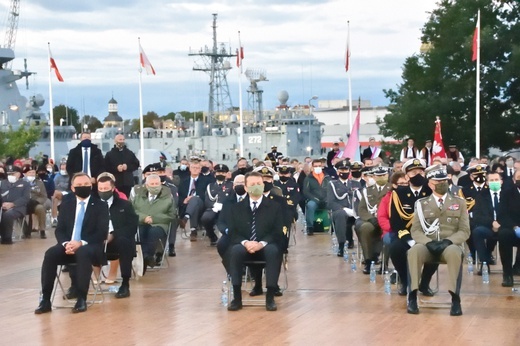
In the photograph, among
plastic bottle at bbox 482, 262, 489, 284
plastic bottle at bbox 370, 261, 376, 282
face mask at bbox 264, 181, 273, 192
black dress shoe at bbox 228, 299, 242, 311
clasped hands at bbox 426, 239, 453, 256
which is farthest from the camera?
face mask at bbox 264, 181, 273, 192

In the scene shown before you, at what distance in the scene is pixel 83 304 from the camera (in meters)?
13.2

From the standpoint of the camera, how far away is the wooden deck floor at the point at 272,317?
11008 mm

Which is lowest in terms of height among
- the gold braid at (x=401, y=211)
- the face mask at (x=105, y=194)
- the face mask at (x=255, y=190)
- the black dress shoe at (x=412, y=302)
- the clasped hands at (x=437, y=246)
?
the black dress shoe at (x=412, y=302)

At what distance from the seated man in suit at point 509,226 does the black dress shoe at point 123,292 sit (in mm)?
5016

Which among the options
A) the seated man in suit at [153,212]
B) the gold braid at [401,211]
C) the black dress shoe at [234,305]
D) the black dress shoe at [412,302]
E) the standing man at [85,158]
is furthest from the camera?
the standing man at [85,158]

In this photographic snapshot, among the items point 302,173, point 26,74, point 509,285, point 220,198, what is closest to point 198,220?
point 220,198

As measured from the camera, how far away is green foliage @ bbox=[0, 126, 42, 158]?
5966 centimetres

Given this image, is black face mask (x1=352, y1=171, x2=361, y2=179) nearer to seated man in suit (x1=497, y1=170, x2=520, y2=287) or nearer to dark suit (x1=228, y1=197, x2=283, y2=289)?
seated man in suit (x1=497, y1=170, x2=520, y2=287)

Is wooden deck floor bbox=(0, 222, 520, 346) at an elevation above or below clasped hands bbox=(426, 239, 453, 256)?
below

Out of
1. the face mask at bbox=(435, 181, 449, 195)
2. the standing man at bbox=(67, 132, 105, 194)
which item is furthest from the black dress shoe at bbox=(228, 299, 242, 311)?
the standing man at bbox=(67, 132, 105, 194)

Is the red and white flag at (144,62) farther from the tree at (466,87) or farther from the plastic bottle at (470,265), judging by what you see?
the plastic bottle at (470,265)

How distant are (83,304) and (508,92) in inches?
1307

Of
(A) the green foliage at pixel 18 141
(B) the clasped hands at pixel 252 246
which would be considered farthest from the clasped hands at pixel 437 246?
(A) the green foliage at pixel 18 141

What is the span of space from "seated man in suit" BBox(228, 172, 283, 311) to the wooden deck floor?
13.5 inches
